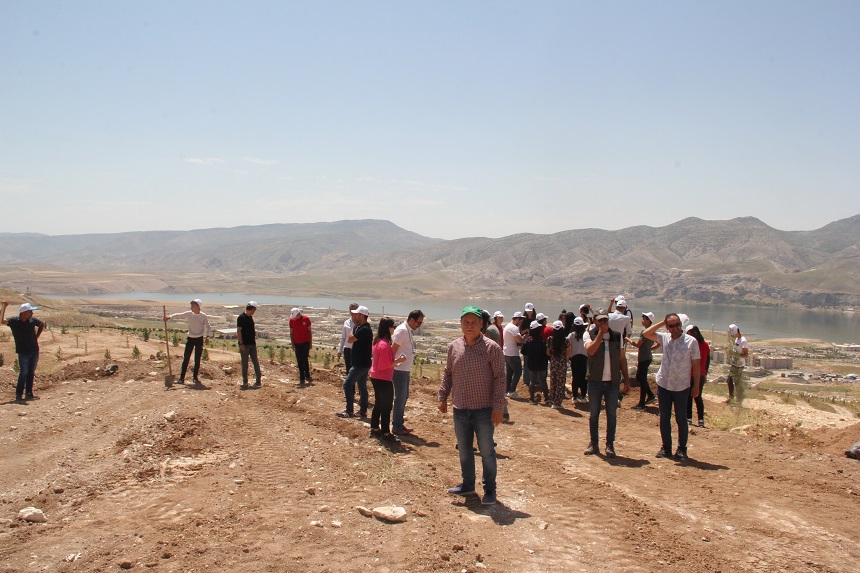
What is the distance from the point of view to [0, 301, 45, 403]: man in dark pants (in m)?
9.88

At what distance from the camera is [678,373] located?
7.23m

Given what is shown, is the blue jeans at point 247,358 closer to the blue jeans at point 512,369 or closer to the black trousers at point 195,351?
the black trousers at point 195,351

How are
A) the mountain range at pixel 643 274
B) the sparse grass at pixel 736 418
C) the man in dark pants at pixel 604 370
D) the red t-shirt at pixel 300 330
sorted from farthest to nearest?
the mountain range at pixel 643 274 → the red t-shirt at pixel 300 330 → the sparse grass at pixel 736 418 → the man in dark pants at pixel 604 370

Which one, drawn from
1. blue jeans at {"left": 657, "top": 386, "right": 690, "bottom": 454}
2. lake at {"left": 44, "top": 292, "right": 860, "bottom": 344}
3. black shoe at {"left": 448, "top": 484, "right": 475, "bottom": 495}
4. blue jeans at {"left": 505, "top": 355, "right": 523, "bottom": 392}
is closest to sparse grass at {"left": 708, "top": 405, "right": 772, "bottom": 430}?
blue jeans at {"left": 657, "top": 386, "right": 690, "bottom": 454}

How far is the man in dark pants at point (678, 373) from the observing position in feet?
23.7

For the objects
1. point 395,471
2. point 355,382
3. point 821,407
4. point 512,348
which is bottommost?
point 821,407

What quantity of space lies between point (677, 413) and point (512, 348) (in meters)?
3.80

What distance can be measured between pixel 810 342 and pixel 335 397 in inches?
2604

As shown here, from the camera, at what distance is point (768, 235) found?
17638 cm

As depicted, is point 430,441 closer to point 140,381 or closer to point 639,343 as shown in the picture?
point 639,343

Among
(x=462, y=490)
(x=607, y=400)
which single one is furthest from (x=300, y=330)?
(x=462, y=490)

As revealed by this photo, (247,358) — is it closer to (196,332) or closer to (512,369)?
(196,332)

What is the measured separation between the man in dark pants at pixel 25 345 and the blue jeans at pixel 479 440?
7.77 metres

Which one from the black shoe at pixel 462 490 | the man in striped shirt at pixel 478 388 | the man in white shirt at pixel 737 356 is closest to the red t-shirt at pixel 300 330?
the black shoe at pixel 462 490
